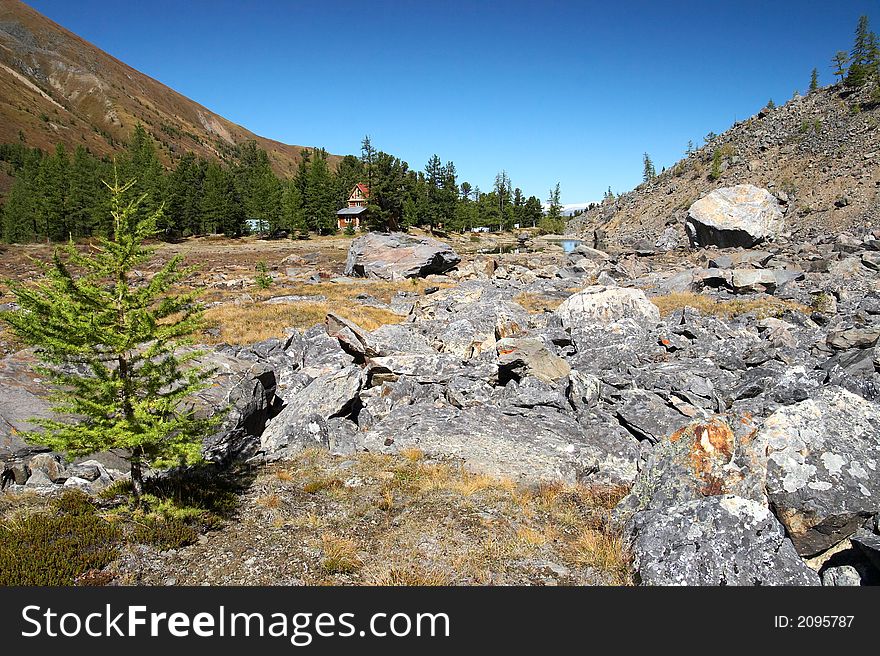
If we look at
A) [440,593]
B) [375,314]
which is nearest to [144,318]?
[440,593]

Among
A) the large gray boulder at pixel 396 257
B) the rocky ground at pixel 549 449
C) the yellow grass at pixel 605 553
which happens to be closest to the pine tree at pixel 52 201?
the large gray boulder at pixel 396 257

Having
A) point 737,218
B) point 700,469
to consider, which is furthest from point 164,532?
point 737,218

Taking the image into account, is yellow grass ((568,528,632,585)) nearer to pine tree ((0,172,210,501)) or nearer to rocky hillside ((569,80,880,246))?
pine tree ((0,172,210,501))

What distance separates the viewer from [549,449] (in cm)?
1149

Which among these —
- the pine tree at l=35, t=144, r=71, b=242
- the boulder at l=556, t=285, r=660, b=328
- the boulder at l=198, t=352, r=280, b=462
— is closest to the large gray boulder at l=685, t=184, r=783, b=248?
the boulder at l=556, t=285, r=660, b=328

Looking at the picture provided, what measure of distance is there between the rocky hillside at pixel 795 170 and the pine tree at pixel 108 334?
6558 centimetres

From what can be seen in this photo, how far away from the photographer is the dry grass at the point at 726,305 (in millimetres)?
26203

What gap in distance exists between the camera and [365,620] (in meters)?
6.00

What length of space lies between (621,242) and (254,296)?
5711 centimetres

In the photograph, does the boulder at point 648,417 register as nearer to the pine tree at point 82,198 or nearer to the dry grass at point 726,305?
the dry grass at point 726,305

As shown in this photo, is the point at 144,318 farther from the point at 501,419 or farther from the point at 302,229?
the point at 302,229

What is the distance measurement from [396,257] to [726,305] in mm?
32734

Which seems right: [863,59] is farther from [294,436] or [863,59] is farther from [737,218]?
[294,436]

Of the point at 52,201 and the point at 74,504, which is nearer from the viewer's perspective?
the point at 74,504
